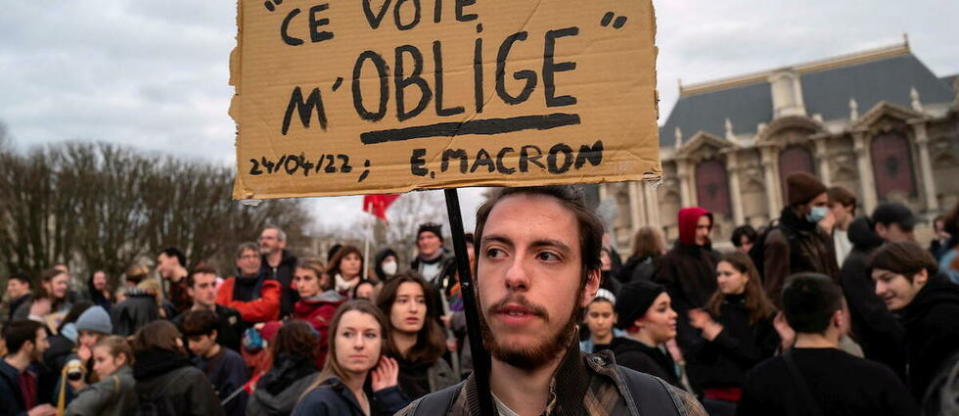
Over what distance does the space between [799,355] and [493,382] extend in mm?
2145

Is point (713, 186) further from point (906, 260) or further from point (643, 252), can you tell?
point (906, 260)

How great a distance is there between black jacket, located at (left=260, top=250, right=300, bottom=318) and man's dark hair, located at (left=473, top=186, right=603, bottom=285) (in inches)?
212

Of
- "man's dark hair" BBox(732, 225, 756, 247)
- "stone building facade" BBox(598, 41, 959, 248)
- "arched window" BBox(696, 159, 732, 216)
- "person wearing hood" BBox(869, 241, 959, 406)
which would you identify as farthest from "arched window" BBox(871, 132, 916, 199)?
"person wearing hood" BBox(869, 241, 959, 406)

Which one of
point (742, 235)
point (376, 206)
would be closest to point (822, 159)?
point (742, 235)

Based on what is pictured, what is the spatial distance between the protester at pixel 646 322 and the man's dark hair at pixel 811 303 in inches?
27.9

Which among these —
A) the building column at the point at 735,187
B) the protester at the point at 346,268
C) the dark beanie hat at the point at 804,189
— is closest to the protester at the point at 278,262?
the protester at the point at 346,268

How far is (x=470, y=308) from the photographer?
73.8 inches

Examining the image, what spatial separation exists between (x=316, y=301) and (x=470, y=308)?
3.98m

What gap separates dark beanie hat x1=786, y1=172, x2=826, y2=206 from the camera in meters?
5.60

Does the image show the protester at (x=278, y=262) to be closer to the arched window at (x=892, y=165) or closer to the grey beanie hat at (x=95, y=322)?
the grey beanie hat at (x=95, y=322)

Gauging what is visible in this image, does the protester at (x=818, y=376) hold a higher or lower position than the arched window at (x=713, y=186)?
lower

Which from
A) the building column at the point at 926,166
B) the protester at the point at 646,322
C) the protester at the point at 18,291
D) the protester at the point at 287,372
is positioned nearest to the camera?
the protester at the point at 646,322

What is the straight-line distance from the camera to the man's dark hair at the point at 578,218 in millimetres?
1887

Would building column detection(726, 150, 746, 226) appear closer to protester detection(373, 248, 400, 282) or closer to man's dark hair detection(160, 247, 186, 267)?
protester detection(373, 248, 400, 282)
